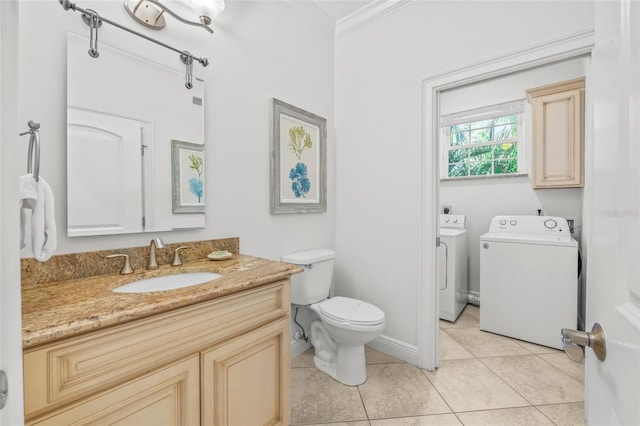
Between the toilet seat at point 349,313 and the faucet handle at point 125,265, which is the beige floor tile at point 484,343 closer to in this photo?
the toilet seat at point 349,313

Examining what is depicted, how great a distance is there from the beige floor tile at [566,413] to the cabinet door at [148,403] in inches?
72.9

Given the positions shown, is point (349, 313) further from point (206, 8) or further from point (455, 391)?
point (206, 8)

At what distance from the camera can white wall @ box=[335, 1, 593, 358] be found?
1825 millimetres

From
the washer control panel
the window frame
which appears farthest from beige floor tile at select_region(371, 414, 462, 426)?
the window frame

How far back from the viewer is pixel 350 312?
6.10 feet

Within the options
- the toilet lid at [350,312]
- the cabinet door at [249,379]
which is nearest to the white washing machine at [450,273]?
the toilet lid at [350,312]

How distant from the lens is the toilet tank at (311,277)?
6.40 feet

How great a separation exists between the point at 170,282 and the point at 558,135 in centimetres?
317

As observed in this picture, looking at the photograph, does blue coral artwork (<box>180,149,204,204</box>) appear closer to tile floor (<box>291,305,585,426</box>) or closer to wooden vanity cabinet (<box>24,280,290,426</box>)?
wooden vanity cabinet (<box>24,280,290,426</box>)

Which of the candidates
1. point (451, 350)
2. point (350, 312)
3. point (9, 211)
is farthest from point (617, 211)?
point (451, 350)

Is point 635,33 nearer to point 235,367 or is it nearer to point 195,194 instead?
point 235,367

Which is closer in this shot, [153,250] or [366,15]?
[153,250]

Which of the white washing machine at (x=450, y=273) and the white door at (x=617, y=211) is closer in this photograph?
the white door at (x=617, y=211)

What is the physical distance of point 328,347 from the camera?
2029 millimetres
